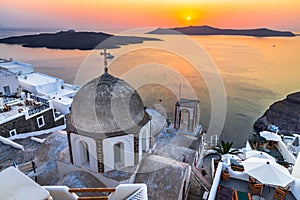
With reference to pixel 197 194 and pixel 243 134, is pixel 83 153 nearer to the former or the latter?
pixel 197 194

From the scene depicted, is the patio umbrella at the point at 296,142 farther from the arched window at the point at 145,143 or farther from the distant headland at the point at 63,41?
the distant headland at the point at 63,41

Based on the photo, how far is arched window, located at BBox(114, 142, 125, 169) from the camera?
9.48 metres

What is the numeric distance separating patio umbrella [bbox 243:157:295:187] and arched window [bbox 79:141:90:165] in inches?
274

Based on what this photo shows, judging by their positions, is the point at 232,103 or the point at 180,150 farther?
the point at 232,103

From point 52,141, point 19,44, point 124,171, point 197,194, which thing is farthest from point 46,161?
point 19,44

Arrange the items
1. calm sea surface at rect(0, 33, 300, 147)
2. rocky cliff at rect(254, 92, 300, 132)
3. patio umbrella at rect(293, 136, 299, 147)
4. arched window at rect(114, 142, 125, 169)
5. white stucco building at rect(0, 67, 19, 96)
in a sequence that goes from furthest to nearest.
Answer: calm sea surface at rect(0, 33, 300, 147) < rocky cliff at rect(254, 92, 300, 132) < white stucco building at rect(0, 67, 19, 96) < patio umbrella at rect(293, 136, 299, 147) < arched window at rect(114, 142, 125, 169)

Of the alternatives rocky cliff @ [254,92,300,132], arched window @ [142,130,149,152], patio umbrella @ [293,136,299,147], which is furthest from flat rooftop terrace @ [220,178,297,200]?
rocky cliff @ [254,92,300,132]

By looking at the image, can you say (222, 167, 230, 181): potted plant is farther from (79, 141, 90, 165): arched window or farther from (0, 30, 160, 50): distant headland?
(0, 30, 160, 50): distant headland

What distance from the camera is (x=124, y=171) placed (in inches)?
372

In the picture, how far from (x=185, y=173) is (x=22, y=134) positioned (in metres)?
12.3

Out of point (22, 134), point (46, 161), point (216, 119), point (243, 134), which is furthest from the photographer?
point (216, 119)

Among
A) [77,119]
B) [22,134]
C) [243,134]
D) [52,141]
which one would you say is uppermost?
[77,119]

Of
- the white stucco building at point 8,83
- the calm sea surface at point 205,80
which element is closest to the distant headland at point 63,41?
the calm sea surface at point 205,80

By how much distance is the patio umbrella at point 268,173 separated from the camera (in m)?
8.15
